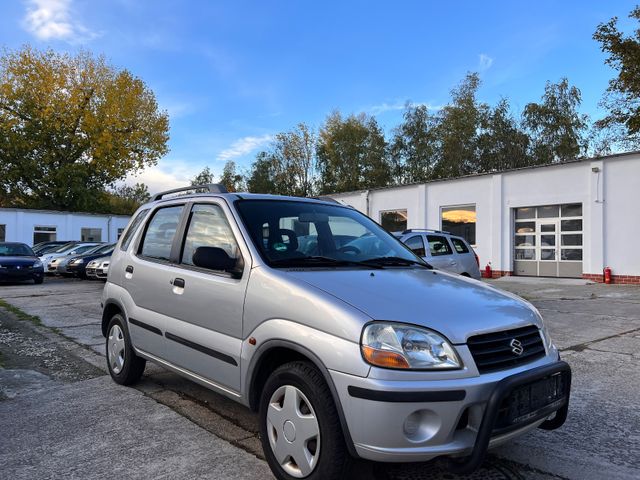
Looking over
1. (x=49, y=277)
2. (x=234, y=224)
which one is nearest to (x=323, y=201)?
(x=234, y=224)

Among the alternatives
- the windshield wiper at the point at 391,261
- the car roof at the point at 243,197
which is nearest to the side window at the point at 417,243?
the car roof at the point at 243,197

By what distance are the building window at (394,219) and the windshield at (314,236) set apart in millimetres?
20305

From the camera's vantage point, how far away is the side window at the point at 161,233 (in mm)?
4328

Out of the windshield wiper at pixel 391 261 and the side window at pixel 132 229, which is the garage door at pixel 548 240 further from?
the side window at pixel 132 229

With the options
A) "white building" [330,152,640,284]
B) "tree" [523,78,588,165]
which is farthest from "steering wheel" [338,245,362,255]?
"tree" [523,78,588,165]

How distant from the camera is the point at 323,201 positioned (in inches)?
177

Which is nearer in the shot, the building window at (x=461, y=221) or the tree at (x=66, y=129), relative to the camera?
the building window at (x=461, y=221)

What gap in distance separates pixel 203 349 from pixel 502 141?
35.0m

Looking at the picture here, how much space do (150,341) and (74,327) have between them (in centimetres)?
489

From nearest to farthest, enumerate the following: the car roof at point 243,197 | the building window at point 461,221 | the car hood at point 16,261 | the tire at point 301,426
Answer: the tire at point 301,426 → the car roof at point 243,197 → the car hood at point 16,261 → the building window at point 461,221

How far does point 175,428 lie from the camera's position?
383 cm

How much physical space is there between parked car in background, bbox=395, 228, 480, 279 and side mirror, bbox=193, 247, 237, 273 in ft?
24.2

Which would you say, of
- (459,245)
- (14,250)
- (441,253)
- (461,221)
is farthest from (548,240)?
(14,250)

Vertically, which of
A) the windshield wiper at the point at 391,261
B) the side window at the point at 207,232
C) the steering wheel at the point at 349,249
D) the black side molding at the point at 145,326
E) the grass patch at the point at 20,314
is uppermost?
the side window at the point at 207,232
